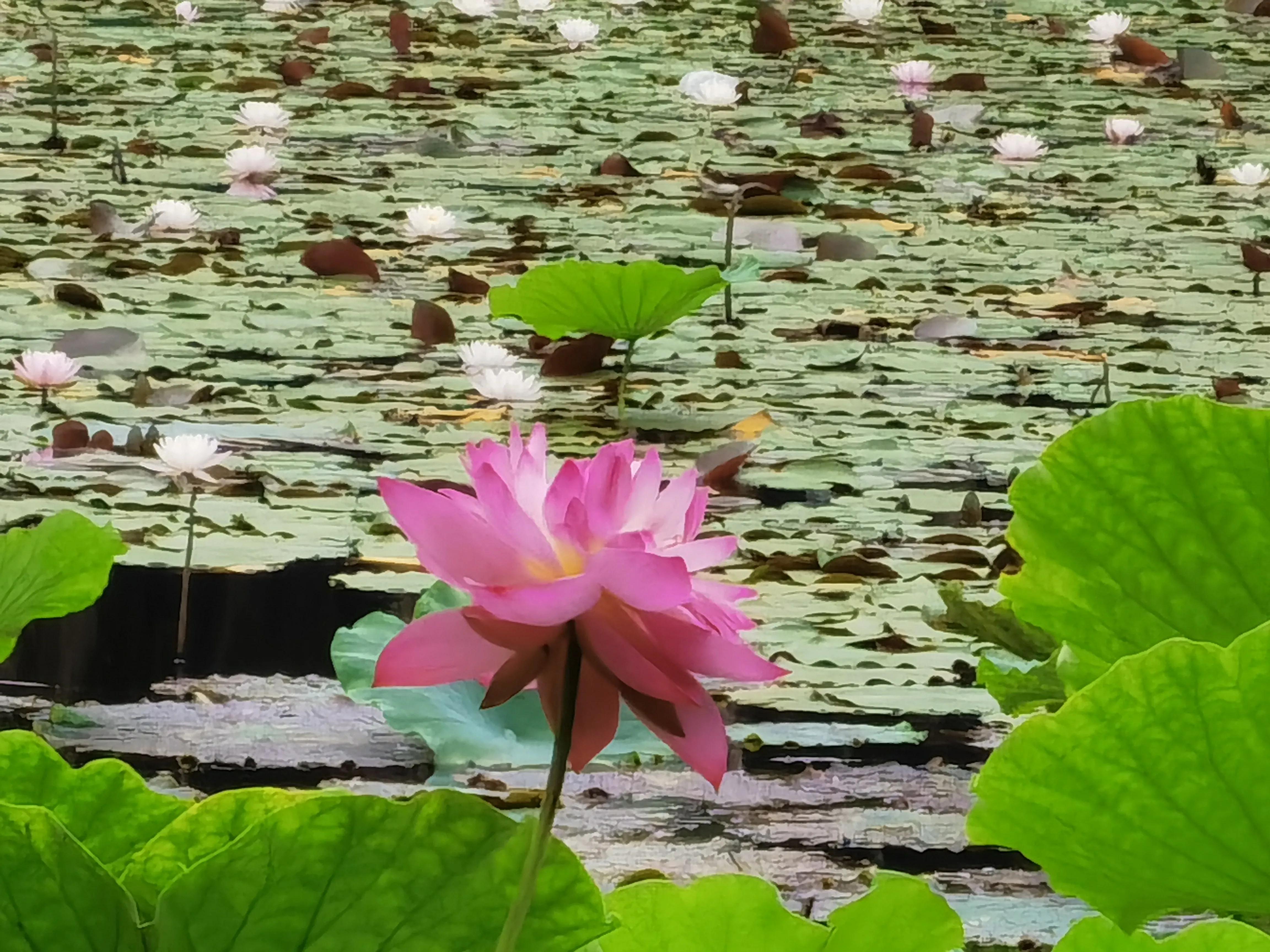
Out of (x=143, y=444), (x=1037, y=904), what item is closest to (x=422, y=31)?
(x=143, y=444)

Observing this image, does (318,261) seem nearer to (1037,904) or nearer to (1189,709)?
(1037,904)

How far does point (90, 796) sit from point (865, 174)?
1926mm

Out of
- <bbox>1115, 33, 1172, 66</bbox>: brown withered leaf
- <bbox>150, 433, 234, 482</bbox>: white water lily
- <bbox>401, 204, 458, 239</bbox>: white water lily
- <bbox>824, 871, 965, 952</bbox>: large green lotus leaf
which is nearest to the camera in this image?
<bbox>824, 871, 965, 952</bbox>: large green lotus leaf

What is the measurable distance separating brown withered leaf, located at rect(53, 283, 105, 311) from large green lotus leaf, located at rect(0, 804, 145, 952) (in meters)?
1.38

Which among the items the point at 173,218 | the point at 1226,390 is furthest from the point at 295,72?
the point at 1226,390

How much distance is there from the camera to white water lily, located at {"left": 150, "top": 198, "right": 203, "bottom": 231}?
72.4 inches

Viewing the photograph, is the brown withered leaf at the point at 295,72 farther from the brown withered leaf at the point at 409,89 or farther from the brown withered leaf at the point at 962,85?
the brown withered leaf at the point at 962,85

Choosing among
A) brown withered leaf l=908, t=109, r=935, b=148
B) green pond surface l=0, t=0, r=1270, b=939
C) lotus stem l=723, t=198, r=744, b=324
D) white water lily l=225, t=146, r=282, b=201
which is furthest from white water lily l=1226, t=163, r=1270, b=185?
white water lily l=225, t=146, r=282, b=201

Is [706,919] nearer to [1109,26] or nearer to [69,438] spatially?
[69,438]

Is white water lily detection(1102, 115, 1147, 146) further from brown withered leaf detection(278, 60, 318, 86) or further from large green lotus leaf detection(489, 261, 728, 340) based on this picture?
brown withered leaf detection(278, 60, 318, 86)

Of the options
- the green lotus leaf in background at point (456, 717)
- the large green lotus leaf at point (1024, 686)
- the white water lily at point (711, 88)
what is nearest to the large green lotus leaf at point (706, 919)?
the large green lotus leaf at point (1024, 686)

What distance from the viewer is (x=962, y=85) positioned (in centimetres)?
261

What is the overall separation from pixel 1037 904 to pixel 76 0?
9.87 feet

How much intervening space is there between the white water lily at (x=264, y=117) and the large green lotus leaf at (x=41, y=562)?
5.08 feet
